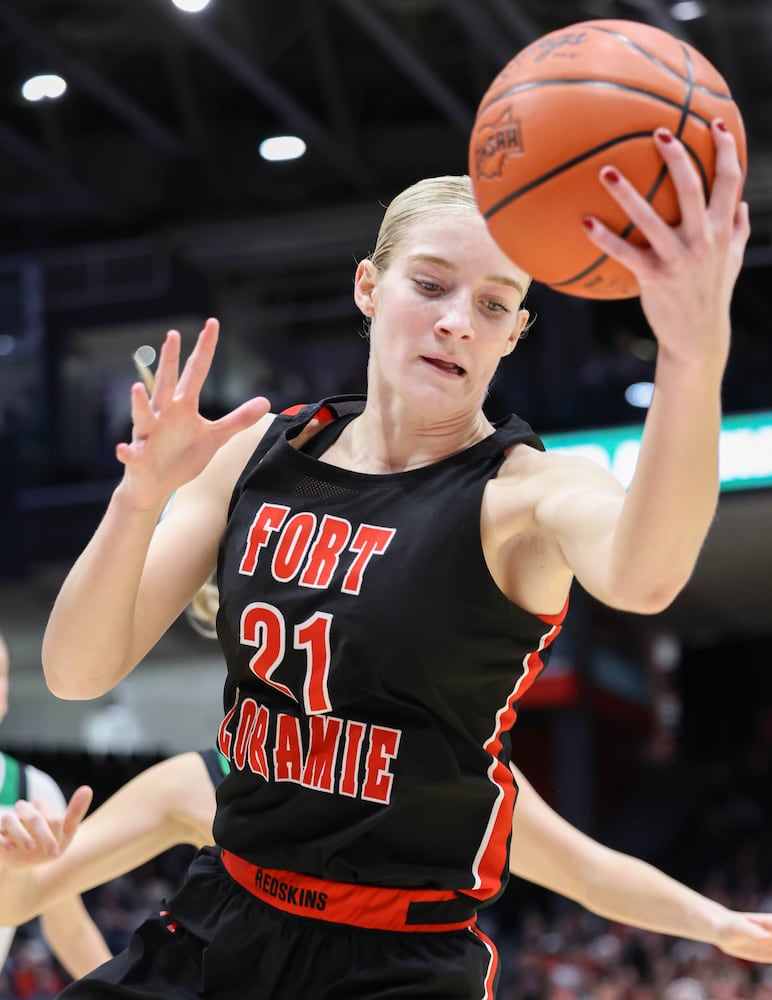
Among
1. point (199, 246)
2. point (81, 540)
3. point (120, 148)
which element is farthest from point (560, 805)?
point (120, 148)

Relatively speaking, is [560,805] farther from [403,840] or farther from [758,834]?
[403,840]

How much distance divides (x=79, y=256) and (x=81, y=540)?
15.7ft

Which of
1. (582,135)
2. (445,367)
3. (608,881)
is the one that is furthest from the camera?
(608,881)

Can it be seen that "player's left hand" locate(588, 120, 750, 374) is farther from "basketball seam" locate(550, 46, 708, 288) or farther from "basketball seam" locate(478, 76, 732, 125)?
"basketball seam" locate(478, 76, 732, 125)

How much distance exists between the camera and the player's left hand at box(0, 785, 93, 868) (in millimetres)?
2818

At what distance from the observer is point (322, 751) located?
8.32 feet

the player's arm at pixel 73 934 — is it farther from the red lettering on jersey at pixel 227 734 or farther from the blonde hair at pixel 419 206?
the blonde hair at pixel 419 206

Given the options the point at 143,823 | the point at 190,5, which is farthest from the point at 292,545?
the point at 190,5

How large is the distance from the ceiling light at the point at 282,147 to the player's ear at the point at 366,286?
16310mm

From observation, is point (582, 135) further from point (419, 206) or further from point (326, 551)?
point (326, 551)

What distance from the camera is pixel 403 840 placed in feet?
8.30

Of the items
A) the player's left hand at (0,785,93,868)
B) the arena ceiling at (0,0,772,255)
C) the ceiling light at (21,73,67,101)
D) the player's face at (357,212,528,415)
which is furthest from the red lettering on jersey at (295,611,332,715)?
the ceiling light at (21,73,67,101)

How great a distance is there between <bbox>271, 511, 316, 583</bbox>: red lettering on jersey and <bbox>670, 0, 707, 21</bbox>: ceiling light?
1379 cm

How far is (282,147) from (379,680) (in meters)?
17.2
